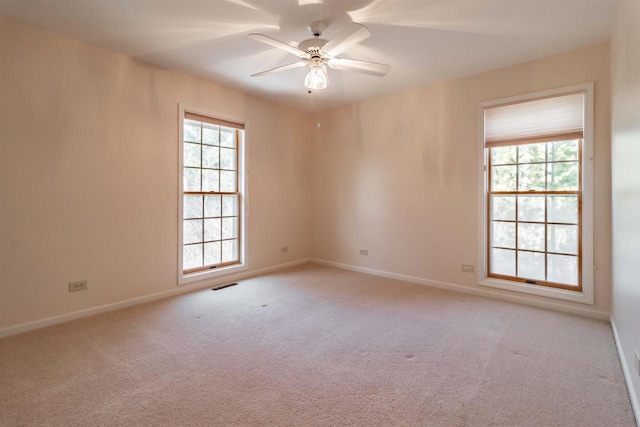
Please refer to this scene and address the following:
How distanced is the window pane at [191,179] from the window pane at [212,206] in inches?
8.4

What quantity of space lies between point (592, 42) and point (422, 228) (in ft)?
8.69

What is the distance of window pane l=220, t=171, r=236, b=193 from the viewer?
4.50 meters

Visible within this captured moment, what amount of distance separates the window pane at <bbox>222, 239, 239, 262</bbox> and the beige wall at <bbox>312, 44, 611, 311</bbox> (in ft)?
5.41

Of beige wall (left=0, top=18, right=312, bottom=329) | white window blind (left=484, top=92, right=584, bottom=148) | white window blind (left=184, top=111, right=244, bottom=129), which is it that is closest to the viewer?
beige wall (left=0, top=18, right=312, bottom=329)

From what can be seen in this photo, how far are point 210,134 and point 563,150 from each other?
172 inches

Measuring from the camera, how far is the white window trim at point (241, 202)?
3.89 metres

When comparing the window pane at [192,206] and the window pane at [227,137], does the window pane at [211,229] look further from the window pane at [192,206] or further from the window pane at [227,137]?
the window pane at [227,137]

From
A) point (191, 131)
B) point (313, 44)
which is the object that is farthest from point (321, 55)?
point (191, 131)

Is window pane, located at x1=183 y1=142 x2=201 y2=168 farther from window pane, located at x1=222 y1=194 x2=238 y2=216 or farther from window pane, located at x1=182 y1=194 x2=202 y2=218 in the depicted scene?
window pane, located at x1=222 y1=194 x2=238 y2=216

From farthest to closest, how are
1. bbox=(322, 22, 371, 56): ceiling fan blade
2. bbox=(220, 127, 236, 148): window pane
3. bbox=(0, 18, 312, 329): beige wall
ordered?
bbox=(220, 127, 236, 148): window pane
bbox=(0, 18, 312, 329): beige wall
bbox=(322, 22, 371, 56): ceiling fan blade

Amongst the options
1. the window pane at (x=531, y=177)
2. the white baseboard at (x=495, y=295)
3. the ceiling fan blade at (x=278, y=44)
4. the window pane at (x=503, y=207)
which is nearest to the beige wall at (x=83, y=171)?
the ceiling fan blade at (x=278, y=44)

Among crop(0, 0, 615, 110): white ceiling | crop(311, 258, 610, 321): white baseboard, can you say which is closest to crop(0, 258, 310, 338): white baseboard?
crop(311, 258, 610, 321): white baseboard

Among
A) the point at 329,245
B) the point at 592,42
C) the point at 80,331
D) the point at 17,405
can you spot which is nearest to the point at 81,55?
the point at 80,331

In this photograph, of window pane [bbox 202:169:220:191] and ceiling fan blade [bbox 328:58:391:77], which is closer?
ceiling fan blade [bbox 328:58:391:77]
